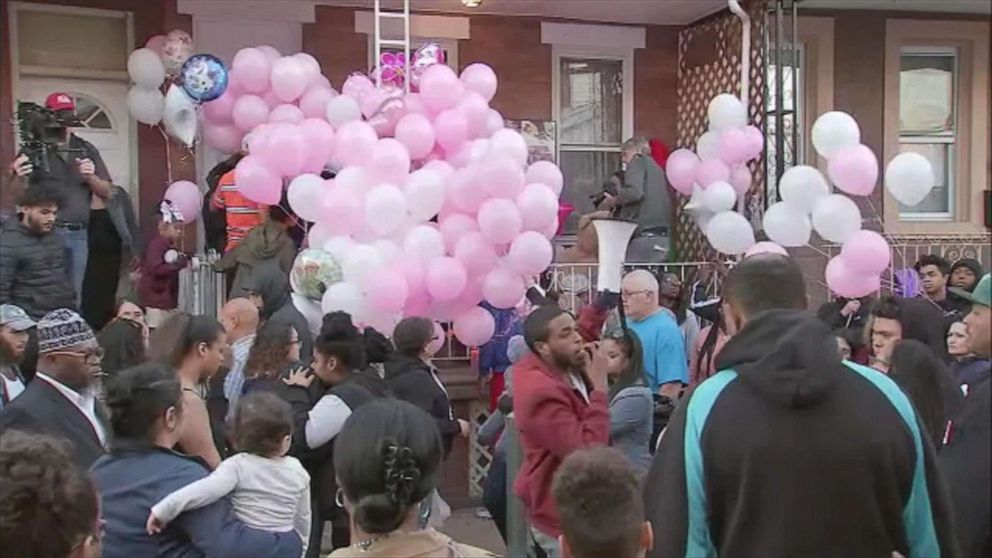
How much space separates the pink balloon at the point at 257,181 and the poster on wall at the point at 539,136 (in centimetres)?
333

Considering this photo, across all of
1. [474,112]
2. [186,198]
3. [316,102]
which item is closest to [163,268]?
[186,198]

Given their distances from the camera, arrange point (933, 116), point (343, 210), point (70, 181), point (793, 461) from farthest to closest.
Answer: point (933, 116), point (70, 181), point (343, 210), point (793, 461)

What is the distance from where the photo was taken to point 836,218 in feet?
25.8

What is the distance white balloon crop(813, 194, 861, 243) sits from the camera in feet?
25.8

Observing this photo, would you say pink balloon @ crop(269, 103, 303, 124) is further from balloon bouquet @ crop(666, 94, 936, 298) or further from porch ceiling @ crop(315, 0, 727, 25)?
balloon bouquet @ crop(666, 94, 936, 298)

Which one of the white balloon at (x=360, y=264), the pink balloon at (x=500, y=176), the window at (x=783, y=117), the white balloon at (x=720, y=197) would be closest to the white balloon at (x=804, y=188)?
the white balloon at (x=720, y=197)

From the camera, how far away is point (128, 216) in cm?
862

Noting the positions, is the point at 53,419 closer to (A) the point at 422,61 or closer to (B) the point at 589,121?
(A) the point at 422,61

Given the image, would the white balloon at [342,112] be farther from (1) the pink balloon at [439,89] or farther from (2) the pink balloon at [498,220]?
(2) the pink balloon at [498,220]

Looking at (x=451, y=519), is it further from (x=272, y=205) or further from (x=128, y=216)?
(x=128, y=216)

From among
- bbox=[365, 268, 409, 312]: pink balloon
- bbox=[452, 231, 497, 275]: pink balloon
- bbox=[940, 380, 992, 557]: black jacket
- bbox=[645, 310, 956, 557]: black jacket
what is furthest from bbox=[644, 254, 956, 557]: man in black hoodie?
bbox=[452, 231, 497, 275]: pink balloon

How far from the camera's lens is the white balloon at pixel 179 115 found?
28.6ft

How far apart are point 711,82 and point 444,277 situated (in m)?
4.48

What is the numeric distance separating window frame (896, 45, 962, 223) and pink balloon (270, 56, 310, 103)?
616 centimetres
